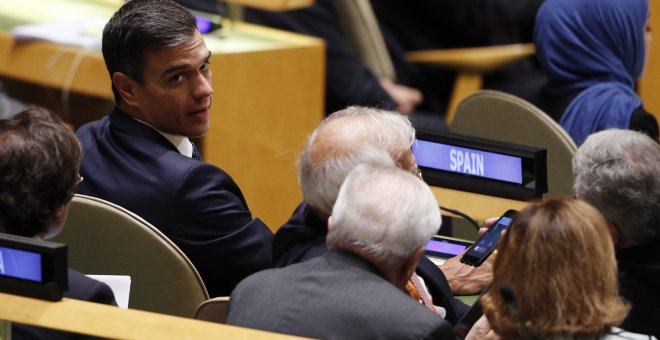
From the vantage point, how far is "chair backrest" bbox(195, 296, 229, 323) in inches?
94.7

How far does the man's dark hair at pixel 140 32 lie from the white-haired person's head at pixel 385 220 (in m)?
0.89

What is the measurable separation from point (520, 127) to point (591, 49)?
1.71 feet

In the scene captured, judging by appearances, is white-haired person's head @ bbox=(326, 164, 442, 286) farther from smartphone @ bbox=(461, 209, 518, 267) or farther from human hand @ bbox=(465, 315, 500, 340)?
smartphone @ bbox=(461, 209, 518, 267)

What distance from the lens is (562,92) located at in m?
4.12

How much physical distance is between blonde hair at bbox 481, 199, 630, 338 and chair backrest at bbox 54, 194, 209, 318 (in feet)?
2.46

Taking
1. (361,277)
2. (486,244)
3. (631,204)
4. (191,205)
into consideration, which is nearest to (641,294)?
(631,204)

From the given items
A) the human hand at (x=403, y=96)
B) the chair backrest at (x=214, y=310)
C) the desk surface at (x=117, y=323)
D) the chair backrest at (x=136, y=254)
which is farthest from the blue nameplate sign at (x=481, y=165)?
the human hand at (x=403, y=96)

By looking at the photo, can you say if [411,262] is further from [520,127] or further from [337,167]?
[520,127]

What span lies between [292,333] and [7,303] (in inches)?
18.0

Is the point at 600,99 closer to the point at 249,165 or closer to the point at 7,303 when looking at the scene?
the point at 249,165

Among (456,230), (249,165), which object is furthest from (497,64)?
(456,230)

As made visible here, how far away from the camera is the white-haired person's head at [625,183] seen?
2.64 meters

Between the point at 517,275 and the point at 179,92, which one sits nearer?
the point at 517,275

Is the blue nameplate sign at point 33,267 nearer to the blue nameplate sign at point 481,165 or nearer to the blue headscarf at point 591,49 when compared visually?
the blue nameplate sign at point 481,165
